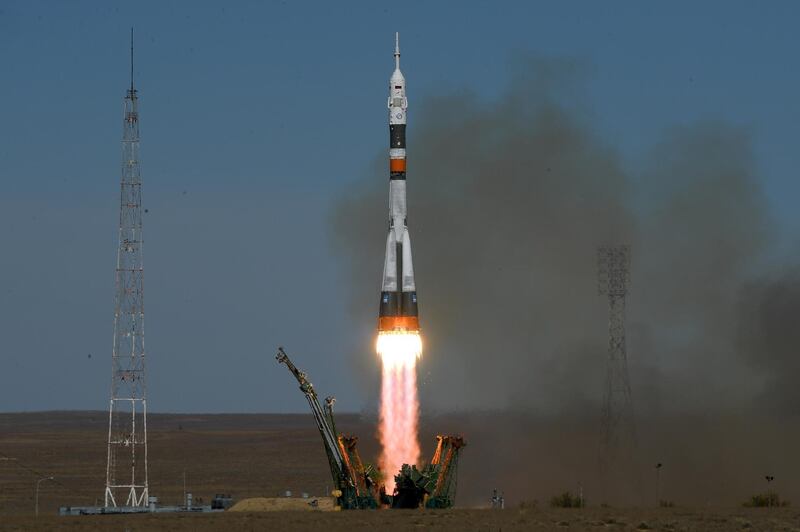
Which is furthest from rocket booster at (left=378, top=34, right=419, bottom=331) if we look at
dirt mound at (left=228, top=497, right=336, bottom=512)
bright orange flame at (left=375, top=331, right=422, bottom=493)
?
dirt mound at (left=228, top=497, right=336, bottom=512)

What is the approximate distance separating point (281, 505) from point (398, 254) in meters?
17.1

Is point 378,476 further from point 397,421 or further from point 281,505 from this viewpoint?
point 281,505

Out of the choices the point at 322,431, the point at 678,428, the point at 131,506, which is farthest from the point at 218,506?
the point at 678,428

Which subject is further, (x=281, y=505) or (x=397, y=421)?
(x=281, y=505)

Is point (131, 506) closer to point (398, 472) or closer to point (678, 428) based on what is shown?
point (398, 472)

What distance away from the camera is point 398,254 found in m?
100

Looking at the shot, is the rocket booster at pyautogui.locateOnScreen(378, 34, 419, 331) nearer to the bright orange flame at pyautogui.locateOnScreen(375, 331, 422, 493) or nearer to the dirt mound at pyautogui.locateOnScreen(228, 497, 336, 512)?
the bright orange flame at pyautogui.locateOnScreen(375, 331, 422, 493)

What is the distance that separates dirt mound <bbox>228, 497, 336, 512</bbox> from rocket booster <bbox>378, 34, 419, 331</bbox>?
38.5 ft

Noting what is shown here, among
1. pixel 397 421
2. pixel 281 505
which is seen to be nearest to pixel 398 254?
pixel 397 421

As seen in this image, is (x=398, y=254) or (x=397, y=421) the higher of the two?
(x=398, y=254)

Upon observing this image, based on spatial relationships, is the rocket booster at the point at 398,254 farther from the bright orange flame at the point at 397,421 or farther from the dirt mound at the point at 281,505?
the dirt mound at the point at 281,505

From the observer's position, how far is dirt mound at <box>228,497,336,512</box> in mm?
105188

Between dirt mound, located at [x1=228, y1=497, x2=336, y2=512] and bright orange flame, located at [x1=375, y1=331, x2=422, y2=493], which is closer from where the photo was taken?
bright orange flame, located at [x1=375, y1=331, x2=422, y2=493]

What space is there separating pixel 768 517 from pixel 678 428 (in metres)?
40.1
